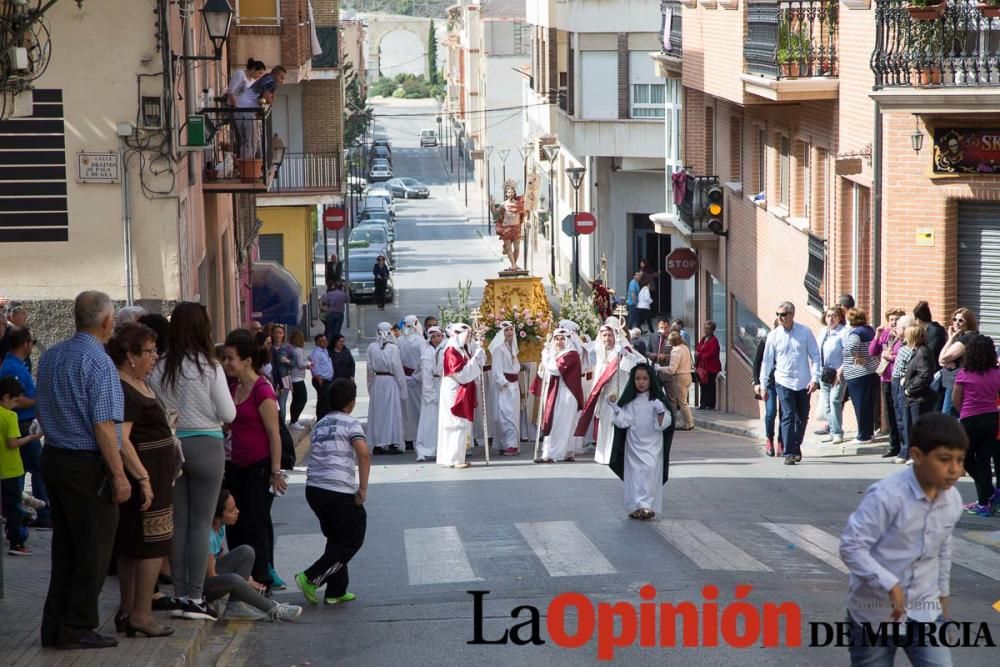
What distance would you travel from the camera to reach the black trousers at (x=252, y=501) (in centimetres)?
1056

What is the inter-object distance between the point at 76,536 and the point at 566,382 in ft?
41.4

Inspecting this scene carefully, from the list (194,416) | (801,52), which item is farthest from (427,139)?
(194,416)

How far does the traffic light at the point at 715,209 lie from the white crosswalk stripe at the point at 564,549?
18328 mm

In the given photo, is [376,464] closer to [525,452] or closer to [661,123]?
[525,452]

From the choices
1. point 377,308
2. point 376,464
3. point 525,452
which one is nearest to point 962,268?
point 525,452

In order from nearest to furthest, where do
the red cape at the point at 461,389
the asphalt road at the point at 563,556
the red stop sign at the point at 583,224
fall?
the asphalt road at the point at 563,556
the red cape at the point at 461,389
the red stop sign at the point at 583,224

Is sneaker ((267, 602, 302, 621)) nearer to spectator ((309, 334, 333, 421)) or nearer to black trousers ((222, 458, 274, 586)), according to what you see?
black trousers ((222, 458, 274, 586))

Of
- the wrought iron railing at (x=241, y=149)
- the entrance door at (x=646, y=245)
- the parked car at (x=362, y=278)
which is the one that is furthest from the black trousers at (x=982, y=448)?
the parked car at (x=362, y=278)

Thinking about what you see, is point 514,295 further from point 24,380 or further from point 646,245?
point 646,245

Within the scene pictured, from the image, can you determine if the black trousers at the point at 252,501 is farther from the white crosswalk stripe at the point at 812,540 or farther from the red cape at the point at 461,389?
the red cape at the point at 461,389

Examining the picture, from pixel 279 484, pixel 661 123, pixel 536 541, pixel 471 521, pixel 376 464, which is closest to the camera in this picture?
pixel 279 484

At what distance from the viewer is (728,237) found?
3192 centimetres

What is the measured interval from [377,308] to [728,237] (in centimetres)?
1923

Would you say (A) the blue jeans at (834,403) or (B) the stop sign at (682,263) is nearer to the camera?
(A) the blue jeans at (834,403)
